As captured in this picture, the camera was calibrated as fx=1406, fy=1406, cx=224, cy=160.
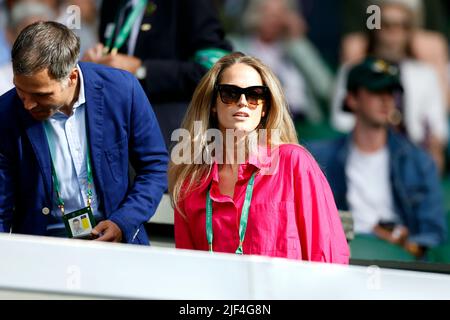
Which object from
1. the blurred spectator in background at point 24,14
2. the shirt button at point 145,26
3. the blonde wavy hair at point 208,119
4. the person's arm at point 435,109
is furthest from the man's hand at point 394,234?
the blonde wavy hair at point 208,119

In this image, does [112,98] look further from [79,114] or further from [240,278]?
[240,278]

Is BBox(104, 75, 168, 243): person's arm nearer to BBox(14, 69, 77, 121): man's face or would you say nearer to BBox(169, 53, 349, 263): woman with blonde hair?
BBox(169, 53, 349, 263): woman with blonde hair

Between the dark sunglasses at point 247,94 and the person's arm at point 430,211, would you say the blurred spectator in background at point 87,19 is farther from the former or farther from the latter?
the dark sunglasses at point 247,94

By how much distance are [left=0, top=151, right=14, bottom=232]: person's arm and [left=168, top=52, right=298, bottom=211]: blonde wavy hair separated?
559mm

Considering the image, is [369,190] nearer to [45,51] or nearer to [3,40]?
[3,40]

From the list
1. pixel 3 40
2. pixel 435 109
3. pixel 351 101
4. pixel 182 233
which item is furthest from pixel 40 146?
pixel 435 109

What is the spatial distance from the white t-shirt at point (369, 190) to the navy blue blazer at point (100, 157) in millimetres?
2758

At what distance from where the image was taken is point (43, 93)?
4.72 meters

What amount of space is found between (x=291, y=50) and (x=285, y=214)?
329 cm

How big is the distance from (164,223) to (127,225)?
2.89 ft

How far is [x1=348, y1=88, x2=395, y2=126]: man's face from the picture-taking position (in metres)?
7.57
